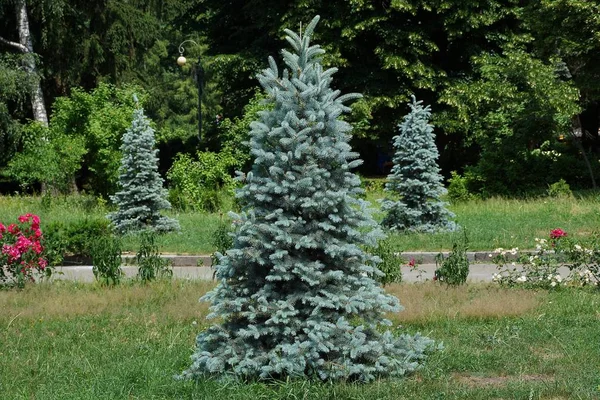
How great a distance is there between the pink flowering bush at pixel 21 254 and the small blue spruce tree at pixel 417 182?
310 inches

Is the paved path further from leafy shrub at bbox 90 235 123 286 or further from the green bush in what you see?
leafy shrub at bbox 90 235 123 286

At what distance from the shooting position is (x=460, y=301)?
998cm

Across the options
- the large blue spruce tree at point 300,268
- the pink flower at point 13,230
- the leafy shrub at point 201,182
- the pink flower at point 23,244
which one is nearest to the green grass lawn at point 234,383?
the large blue spruce tree at point 300,268

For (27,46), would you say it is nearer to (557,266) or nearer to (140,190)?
(140,190)

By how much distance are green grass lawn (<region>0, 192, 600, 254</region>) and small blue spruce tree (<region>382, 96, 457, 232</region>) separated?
1.55 feet

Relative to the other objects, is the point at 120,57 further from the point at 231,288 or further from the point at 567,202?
the point at 231,288

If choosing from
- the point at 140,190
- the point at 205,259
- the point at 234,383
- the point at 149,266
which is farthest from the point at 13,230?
the point at 140,190

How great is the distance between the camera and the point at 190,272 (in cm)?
1388

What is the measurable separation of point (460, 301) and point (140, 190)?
32.9 ft

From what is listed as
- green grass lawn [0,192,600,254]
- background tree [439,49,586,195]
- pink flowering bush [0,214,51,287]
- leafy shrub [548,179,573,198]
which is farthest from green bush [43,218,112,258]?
background tree [439,49,586,195]

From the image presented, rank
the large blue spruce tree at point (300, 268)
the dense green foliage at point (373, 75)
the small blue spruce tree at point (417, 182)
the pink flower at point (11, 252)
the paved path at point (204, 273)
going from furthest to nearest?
the dense green foliage at point (373, 75) → the small blue spruce tree at point (417, 182) → the paved path at point (204, 273) → the pink flower at point (11, 252) → the large blue spruce tree at point (300, 268)

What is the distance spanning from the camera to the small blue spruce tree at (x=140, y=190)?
1847cm

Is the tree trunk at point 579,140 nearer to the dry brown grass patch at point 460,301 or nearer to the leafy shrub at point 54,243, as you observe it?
the dry brown grass patch at point 460,301

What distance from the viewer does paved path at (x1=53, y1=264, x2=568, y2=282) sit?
41.6 ft
